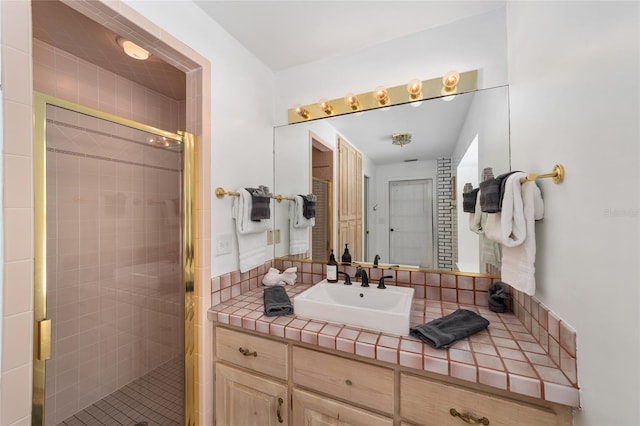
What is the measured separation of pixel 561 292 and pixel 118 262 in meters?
2.16

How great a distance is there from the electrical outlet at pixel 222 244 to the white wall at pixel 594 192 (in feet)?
5.04

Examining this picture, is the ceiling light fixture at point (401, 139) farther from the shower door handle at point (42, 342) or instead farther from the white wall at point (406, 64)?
→ the shower door handle at point (42, 342)

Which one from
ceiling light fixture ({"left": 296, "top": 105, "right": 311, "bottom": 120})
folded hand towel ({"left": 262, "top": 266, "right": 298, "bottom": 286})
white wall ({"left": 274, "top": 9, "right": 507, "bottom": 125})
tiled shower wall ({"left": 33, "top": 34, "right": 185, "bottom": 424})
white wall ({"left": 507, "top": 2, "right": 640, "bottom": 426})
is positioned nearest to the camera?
white wall ({"left": 507, "top": 2, "right": 640, "bottom": 426})

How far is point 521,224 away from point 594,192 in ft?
0.99

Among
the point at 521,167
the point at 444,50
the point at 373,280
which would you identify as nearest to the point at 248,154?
the point at 373,280

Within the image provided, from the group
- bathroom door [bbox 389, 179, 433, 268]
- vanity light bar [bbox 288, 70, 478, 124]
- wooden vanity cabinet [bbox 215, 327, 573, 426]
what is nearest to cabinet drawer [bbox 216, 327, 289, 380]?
wooden vanity cabinet [bbox 215, 327, 573, 426]

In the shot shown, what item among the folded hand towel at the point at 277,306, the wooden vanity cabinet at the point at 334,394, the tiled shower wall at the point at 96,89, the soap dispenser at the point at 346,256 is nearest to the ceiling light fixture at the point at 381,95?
the soap dispenser at the point at 346,256

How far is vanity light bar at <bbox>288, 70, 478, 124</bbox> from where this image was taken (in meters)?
1.49

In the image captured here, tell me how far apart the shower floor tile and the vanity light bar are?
1.82m

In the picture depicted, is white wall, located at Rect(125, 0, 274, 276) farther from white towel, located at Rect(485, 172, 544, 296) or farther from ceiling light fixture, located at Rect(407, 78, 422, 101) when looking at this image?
white towel, located at Rect(485, 172, 544, 296)

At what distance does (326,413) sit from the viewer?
3.57 feet

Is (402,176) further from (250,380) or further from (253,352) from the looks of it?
(250,380)

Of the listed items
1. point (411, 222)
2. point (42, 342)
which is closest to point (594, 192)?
point (411, 222)

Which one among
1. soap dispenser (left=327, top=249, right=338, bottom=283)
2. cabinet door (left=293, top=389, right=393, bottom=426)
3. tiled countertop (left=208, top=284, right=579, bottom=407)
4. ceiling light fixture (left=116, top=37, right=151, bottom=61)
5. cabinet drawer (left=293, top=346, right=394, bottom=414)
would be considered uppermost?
ceiling light fixture (left=116, top=37, right=151, bottom=61)
